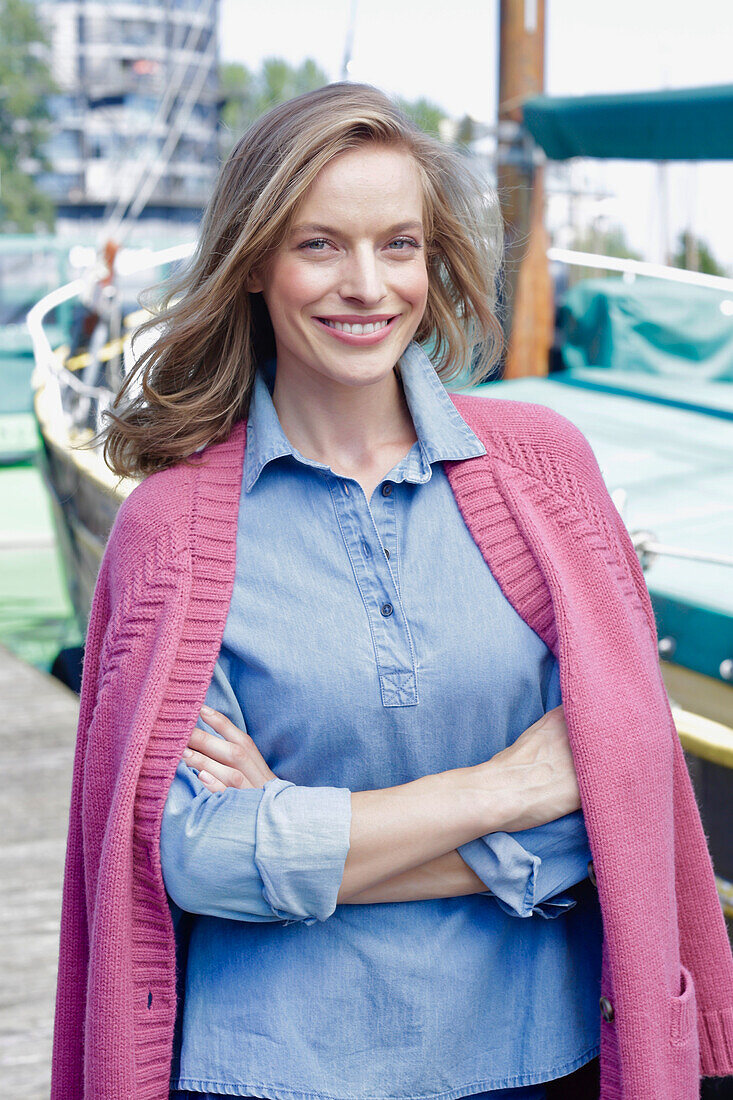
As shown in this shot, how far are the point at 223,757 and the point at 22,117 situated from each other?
172 feet

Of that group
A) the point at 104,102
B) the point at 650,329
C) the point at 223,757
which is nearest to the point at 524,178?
the point at 650,329

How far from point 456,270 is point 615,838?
0.74 metres

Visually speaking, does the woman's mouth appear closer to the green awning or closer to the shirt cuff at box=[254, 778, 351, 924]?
the shirt cuff at box=[254, 778, 351, 924]

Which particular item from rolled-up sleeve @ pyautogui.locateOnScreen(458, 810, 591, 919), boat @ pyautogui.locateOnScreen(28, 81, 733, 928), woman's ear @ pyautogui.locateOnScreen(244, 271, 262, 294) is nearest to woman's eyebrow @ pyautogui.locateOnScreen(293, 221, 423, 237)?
woman's ear @ pyautogui.locateOnScreen(244, 271, 262, 294)

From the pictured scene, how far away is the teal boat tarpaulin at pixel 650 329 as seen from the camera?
4.00 metres

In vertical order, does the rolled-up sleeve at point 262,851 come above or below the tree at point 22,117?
below

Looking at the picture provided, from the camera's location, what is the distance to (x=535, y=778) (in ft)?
4.40

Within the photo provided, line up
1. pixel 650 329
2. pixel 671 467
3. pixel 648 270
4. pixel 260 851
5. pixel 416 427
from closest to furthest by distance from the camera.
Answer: pixel 260 851, pixel 416 427, pixel 671 467, pixel 648 270, pixel 650 329

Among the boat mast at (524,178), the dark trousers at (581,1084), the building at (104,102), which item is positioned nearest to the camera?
the dark trousers at (581,1084)

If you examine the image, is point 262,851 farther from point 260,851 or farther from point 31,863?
point 31,863

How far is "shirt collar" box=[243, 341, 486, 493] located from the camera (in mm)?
1435

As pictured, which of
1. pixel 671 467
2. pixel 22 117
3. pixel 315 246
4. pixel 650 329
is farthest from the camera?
pixel 22 117

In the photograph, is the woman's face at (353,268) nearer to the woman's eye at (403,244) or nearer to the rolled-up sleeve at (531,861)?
the woman's eye at (403,244)

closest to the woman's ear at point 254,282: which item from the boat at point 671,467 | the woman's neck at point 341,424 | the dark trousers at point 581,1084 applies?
the woman's neck at point 341,424
